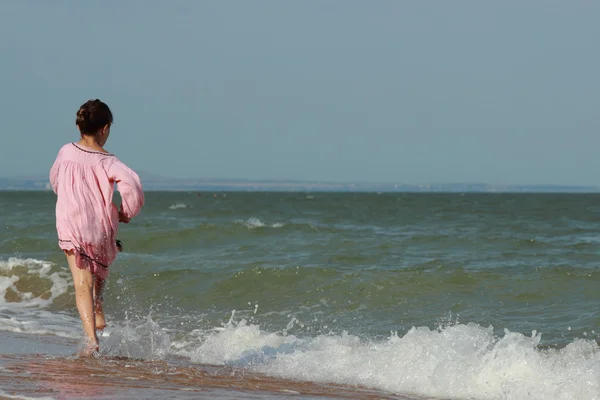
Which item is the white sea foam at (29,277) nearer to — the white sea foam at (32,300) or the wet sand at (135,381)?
the white sea foam at (32,300)

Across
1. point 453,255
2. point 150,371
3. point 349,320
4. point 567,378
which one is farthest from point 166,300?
point 453,255

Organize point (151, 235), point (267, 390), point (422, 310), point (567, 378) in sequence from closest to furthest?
1. point (267, 390)
2. point (567, 378)
3. point (422, 310)
4. point (151, 235)

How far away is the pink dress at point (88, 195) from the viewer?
538 centimetres

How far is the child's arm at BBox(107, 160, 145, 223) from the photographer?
17.6 feet

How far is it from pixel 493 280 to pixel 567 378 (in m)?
5.97

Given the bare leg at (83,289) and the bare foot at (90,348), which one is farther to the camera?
the bare foot at (90,348)

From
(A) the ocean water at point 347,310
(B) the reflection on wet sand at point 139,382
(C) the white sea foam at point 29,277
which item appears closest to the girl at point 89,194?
(B) the reflection on wet sand at point 139,382

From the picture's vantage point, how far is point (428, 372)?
6055mm

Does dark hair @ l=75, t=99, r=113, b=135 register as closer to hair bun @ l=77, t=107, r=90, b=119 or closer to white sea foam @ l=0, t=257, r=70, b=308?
hair bun @ l=77, t=107, r=90, b=119

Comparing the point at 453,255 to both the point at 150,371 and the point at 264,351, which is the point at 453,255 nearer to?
the point at 264,351

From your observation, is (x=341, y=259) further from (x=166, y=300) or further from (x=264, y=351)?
(x=264, y=351)

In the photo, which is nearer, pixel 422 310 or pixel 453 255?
pixel 422 310

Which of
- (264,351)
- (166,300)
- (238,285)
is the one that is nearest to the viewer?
(264,351)

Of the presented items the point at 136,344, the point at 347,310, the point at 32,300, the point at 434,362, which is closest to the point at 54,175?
the point at 136,344
